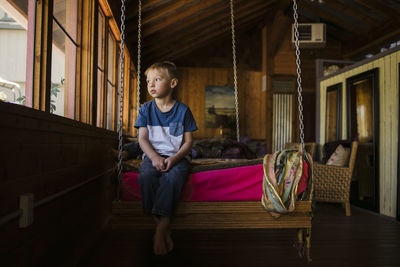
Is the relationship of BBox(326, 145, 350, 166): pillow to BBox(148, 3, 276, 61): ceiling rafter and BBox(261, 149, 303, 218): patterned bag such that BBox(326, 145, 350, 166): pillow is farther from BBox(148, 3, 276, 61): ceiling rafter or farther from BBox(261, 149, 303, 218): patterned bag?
BBox(148, 3, 276, 61): ceiling rafter

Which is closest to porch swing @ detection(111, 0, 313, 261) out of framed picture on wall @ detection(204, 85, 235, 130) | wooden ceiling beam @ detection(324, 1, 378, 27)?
wooden ceiling beam @ detection(324, 1, 378, 27)

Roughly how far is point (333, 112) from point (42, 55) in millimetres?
4002

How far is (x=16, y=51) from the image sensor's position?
1333 mm

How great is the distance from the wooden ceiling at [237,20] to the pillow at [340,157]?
3.03 metres

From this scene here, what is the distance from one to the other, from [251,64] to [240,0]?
274 centimetres

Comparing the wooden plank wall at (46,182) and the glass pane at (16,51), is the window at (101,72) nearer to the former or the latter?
the wooden plank wall at (46,182)

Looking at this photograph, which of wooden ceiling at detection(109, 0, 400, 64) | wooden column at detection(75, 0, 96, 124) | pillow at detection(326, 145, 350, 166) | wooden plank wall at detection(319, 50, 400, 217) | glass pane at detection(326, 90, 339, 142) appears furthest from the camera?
wooden ceiling at detection(109, 0, 400, 64)

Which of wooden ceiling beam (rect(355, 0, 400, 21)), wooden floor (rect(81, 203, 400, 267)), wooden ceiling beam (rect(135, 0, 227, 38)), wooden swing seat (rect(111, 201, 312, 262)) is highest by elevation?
wooden ceiling beam (rect(355, 0, 400, 21))

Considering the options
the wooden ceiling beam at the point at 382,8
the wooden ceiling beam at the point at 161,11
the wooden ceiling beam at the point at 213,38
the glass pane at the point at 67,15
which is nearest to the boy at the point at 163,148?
the glass pane at the point at 67,15

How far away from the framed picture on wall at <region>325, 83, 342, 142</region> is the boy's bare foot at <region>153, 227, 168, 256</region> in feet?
11.3

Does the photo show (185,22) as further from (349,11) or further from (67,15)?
(349,11)

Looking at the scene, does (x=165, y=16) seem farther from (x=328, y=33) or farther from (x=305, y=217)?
(x=328, y=33)

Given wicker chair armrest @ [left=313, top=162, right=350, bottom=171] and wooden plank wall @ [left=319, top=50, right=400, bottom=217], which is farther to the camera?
wicker chair armrest @ [left=313, top=162, right=350, bottom=171]

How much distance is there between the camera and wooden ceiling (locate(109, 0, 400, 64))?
4633mm
